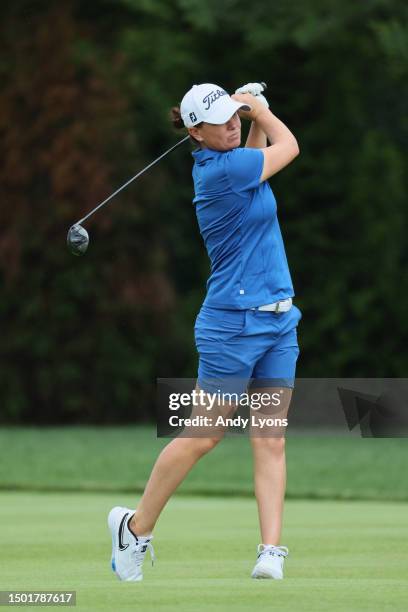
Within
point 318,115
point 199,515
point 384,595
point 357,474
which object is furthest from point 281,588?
point 318,115

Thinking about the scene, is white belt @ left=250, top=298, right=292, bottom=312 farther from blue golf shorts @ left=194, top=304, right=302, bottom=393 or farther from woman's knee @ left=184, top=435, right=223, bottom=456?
woman's knee @ left=184, top=435, right=223, bottom=456

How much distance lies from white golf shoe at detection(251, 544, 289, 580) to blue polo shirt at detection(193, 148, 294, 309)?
0.87 metres

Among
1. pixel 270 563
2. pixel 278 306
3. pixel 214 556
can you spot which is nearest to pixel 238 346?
pixel 278 306

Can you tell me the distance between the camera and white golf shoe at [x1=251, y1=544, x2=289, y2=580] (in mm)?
5711

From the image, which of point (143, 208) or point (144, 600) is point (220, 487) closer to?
point (144, 600)

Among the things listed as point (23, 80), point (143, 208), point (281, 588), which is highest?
point (23, 80)

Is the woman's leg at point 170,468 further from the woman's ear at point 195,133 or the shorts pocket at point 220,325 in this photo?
the woman's ear at point 195,133

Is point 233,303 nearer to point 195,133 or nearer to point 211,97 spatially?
point 195,133

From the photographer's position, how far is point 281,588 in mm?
5320

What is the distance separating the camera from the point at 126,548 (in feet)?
19.1

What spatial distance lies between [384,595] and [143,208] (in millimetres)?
16770

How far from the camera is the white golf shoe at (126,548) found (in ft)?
18.9

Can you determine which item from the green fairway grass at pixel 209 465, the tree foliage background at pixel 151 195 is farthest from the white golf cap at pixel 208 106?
the tree foliage background at pixel 151 195

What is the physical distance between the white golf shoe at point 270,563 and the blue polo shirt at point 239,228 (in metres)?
0.87
